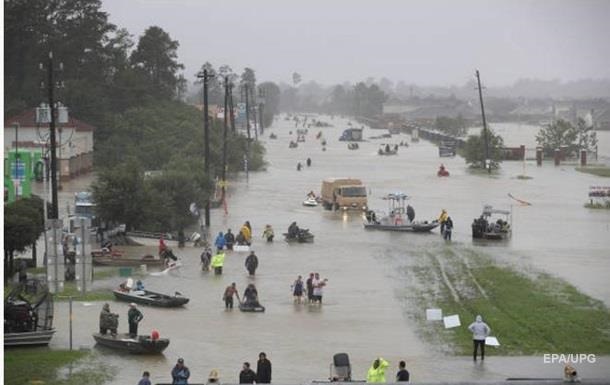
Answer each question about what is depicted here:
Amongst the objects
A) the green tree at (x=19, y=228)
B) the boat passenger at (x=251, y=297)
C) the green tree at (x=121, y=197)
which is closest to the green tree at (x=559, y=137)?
the green tree at (x=121, y=197)

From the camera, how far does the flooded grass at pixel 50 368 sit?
31.1ft

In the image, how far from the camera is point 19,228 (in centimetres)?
1470

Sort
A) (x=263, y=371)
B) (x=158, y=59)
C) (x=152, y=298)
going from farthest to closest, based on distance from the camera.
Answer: (x=158, y=59), (x=152, y=298), (x=263, y=371)

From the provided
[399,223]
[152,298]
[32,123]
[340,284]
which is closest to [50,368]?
[152,298]

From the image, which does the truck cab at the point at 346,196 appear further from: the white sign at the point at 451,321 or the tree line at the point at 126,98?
the white sign at the point at 451,321

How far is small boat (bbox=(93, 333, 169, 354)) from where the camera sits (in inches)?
406

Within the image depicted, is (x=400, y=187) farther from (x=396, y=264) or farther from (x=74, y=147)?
(x=396, y=264)

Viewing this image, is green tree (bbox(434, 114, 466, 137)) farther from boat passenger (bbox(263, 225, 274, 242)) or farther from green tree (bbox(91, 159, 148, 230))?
green tree (bbox(91, 159, 148, 230))

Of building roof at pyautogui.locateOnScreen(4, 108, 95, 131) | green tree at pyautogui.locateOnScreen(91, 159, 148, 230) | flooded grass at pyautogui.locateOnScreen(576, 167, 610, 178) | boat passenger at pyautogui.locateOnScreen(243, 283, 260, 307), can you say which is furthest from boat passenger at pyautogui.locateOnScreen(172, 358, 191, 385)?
flooded grass at pyautogui.locateOnScreen(576, 167, 610, 178)

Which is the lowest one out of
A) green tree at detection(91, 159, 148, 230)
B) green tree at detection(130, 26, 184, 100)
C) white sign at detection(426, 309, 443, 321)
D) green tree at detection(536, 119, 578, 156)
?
white sign at detection(426, 309, 443, 321)

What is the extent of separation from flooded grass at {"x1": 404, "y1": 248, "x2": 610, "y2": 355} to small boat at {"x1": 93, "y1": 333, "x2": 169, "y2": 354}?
2132 millimetres

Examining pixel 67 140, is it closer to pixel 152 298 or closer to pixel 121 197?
pixel 121 197

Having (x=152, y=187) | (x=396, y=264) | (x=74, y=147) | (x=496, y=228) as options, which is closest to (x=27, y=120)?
(x=74, y=147)

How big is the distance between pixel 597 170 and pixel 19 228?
24.3 metres
